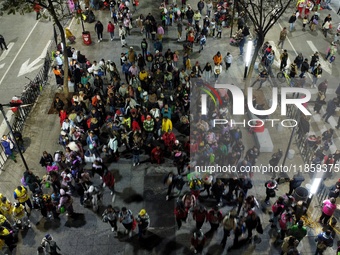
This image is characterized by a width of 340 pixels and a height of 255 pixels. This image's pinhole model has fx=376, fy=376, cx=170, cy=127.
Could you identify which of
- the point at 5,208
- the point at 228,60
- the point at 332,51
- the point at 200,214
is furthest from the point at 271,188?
the point at 332,51

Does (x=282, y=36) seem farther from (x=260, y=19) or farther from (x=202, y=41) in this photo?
(x=260, y=19)

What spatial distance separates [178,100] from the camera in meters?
18.2

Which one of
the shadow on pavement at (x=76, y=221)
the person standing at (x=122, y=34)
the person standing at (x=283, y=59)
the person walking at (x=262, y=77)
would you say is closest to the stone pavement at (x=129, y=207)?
the shadow on pavement at (x=76, y=221)

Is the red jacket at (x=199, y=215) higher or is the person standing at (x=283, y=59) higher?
the person standing at (x=283, y=59)

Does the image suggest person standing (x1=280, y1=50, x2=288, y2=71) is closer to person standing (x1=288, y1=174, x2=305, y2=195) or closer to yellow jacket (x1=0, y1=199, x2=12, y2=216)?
person standing (x1=288, y1=174, x2=305, y2=195)

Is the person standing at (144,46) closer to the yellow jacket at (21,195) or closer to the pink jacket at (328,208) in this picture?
the yellow jacket at (21,195)

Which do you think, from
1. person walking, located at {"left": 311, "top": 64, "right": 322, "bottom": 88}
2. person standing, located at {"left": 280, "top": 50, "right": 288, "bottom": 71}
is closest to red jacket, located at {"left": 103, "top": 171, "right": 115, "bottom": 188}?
person standing, located at {"left": 280, "top": 50, "right": 288, "bottom": 71}

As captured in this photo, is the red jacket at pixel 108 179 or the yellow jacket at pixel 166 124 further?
the yellow jacket at pixel 166 124

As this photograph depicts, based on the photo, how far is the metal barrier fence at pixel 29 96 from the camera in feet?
58.9

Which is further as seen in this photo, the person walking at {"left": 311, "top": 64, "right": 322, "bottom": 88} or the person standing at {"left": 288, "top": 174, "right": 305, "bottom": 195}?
the person walking at {"left": 311, "top": 64, "right": 322, "bottom": 88}

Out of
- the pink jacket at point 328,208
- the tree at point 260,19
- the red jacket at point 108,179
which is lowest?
the pink jacket at point 328,208

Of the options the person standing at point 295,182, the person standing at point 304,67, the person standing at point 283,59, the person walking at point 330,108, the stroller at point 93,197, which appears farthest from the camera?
the person standing at point 283,59

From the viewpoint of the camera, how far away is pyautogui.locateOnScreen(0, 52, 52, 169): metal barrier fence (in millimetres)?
17953

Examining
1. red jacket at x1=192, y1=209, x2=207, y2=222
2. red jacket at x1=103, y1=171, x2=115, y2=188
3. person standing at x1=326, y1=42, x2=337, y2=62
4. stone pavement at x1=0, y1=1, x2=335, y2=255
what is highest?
person standing at x1=326, y1=42, x2=337, y2=62
